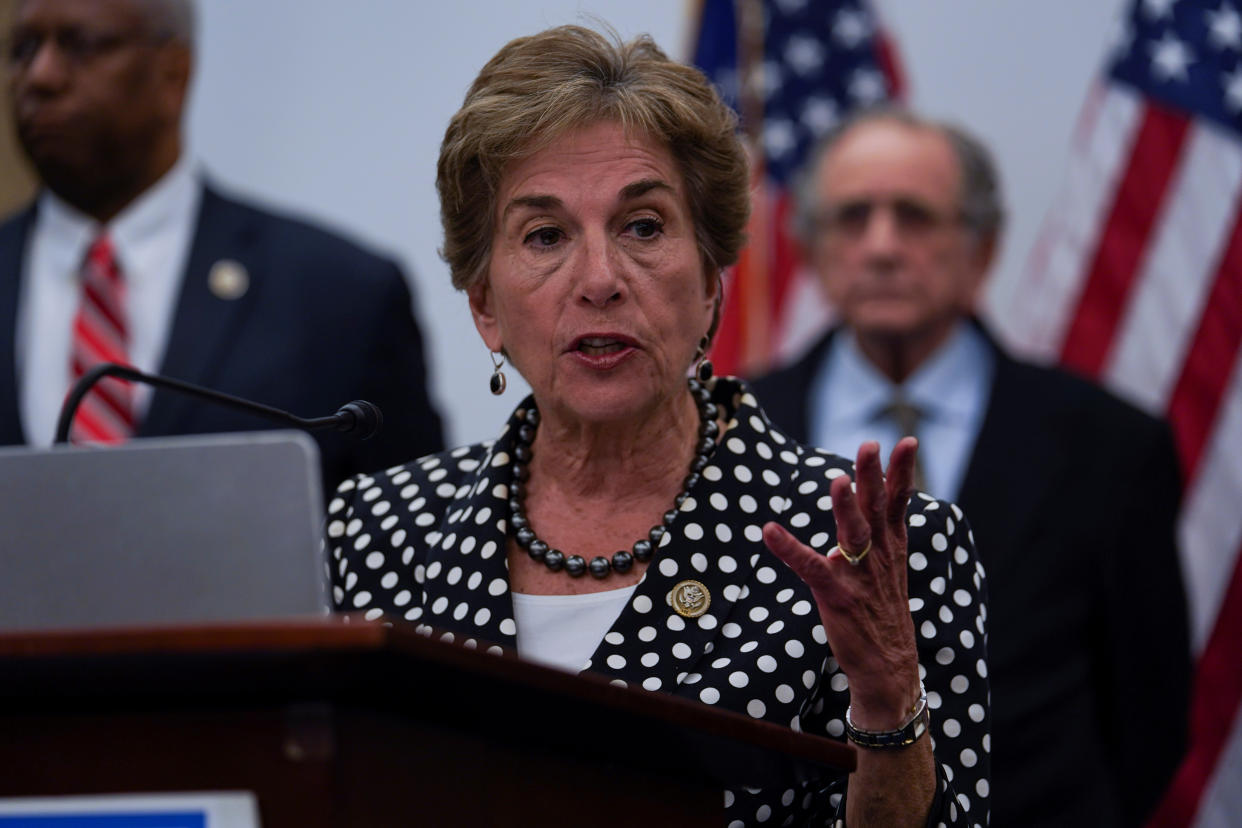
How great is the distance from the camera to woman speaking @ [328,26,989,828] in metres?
2.13

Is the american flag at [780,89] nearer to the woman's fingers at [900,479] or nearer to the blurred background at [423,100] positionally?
the blurred background at [423,100]

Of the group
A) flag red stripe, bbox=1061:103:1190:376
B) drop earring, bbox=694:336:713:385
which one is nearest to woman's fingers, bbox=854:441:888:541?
drop earring, bbox=694:336:713:385

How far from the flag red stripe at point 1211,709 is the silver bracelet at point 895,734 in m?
2.66

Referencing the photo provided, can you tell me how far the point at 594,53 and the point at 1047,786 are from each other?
1.91 m

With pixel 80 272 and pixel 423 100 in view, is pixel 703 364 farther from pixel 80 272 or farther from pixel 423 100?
pixel 423 100

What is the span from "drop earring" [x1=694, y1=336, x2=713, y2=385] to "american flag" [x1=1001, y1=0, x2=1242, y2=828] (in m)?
2.31

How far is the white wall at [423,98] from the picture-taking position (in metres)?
5.02

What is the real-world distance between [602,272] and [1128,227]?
286cm

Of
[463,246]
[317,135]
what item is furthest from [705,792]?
[317,135]

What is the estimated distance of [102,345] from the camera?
3621 millimetres

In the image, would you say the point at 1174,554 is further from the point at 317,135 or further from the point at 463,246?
the point at 317,135

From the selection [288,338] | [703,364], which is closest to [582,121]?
[703,364]

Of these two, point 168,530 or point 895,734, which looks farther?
point 895,734

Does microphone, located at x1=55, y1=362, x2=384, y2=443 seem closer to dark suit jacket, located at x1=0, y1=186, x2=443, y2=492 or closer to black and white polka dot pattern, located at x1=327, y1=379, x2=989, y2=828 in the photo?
black and white polka dot pattern, located at x1=327, y1=379, x2=989, y2=828
